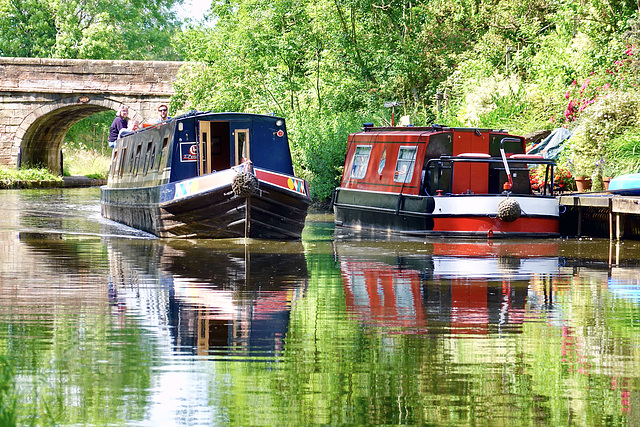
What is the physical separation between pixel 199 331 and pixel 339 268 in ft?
14.8

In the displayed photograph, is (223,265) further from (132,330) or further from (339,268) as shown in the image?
(132,330)

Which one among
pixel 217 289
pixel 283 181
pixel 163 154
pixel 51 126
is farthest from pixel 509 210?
pixel 51 126

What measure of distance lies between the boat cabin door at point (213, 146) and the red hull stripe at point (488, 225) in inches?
131

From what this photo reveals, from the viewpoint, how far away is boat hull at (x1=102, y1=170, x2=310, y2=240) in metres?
13.4

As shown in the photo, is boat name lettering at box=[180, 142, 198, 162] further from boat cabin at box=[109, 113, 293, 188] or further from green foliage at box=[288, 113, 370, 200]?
green foliage at box=[288, 113, 370, 200]

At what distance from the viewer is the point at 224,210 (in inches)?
535

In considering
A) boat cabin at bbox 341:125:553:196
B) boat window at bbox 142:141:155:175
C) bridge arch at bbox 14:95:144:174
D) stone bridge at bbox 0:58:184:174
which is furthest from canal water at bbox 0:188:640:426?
bridge arch at bbox 14:95:144:174

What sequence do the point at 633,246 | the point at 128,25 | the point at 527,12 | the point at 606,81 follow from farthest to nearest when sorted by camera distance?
1. the point at 128,25
2. the point at 527,12
3. the point at 606,81
4. the point at 633,246

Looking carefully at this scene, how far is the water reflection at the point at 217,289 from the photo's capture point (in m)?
6.03

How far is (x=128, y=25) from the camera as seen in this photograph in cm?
4900

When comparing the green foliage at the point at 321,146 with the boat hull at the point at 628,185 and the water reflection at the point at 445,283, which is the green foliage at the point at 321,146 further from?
the boat hull at the point at 628,185

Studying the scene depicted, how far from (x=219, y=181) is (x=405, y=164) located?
3.48 metres

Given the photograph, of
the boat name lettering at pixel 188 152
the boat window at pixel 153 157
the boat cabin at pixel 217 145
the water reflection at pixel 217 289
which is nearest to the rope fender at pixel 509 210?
the water reflection at pixel 217 289

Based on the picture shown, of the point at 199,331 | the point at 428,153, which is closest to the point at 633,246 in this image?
the point at 428,153
